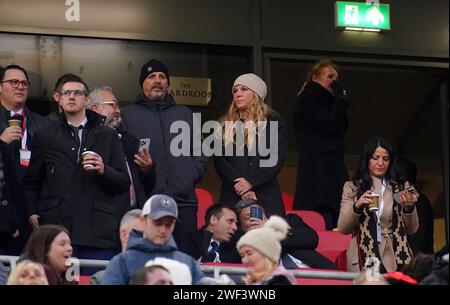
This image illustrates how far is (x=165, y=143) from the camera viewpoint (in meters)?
12.4

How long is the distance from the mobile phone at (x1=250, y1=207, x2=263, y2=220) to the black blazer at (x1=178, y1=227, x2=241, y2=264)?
23 cm

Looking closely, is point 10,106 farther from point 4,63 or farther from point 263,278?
point 263,278

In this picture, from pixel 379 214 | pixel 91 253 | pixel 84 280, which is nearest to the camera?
pixel 84 280

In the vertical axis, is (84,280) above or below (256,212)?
below

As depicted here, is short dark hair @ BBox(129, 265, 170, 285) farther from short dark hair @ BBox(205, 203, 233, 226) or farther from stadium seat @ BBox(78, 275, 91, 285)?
short dark hair @ BBox(205, 203, 233, 226)

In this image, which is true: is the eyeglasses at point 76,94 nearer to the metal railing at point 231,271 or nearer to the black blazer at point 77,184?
the black blazer at point 77,184

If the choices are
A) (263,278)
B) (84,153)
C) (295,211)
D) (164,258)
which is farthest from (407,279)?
(295,211)

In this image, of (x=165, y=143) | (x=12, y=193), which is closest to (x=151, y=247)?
(x=12, y=193)

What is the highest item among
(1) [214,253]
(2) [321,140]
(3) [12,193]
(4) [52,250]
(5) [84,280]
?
(2) [321,140]

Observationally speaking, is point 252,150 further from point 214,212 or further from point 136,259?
point 136,259

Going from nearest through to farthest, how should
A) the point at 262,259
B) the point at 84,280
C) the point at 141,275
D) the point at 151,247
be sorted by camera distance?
the point at 141,275
the point at 151,247
the point at 262,259
the point at 84,280

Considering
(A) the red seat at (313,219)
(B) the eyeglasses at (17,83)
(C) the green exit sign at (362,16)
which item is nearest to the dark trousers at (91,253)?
(B) the eyeglasses at (17,83)

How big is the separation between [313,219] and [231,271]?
3.09 metres

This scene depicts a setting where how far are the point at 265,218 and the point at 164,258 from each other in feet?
7.88
